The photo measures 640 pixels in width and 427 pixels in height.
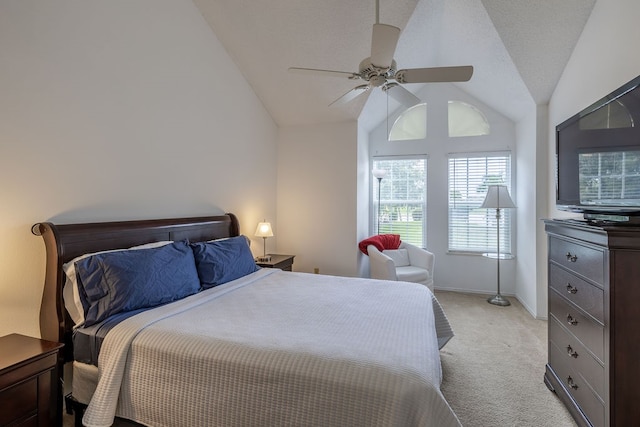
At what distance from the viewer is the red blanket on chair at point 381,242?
4352 mm

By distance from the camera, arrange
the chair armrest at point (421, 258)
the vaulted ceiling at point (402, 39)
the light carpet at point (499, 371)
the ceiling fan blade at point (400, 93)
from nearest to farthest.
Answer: the light carpet at point (499, 371)
the ceiling fan blade at point (400, 93)
the vaulted ceiling at point (402, 39)
the chair armrest at point (421, 258)

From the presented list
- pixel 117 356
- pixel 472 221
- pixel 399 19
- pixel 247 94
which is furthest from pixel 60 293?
pixel 472 221

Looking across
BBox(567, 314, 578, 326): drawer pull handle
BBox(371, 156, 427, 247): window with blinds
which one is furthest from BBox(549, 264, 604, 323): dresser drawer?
BBox(371, 156, 427, 247): window with blinds

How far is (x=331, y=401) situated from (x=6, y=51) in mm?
2483

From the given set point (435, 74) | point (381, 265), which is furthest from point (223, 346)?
point (381, 265)

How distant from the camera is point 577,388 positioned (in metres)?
1.92

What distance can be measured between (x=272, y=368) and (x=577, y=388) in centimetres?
192

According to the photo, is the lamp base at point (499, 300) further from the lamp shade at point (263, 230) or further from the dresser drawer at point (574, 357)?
the lamp shade at point (263, 230)

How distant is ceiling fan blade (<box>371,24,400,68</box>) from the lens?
74.4 inches

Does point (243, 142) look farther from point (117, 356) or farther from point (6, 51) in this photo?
point (117, 356)

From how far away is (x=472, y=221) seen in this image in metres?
4.82

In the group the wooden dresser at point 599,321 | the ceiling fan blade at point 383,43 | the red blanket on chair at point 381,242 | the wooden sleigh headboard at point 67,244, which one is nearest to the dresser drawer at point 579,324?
the wooden dresser at point 599,321

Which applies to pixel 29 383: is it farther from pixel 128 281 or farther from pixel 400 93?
pixel 400 93

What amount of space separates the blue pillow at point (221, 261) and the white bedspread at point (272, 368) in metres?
0.50
